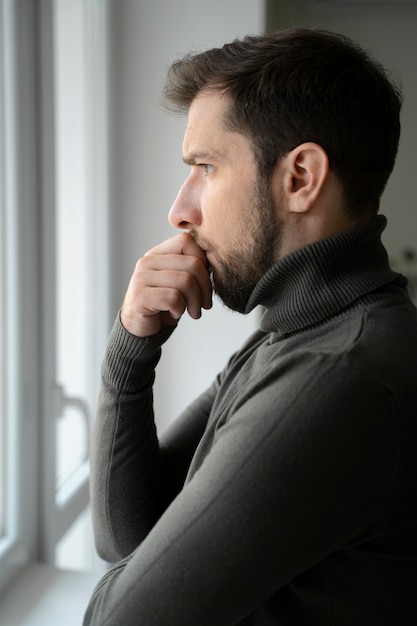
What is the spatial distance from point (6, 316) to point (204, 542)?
0.94 m

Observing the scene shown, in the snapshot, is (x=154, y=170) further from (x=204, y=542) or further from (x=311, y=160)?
(x=204, y=542)

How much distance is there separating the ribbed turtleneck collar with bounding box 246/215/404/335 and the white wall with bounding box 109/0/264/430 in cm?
94

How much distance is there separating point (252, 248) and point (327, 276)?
0.42ft

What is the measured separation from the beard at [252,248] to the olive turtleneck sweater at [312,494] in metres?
0.07

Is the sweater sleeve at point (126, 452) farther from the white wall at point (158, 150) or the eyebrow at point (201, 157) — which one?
the white wall at point (158, 150)

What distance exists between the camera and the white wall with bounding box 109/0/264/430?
182 cm

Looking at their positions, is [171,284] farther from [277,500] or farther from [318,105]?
[277,500]

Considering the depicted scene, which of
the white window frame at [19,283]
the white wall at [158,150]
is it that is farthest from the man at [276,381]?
the white wall at [158,150]

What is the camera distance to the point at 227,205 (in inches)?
39.0

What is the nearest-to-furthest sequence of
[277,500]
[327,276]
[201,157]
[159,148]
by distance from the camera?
[277,500] < [327,276] < [201,157] < [159,148]

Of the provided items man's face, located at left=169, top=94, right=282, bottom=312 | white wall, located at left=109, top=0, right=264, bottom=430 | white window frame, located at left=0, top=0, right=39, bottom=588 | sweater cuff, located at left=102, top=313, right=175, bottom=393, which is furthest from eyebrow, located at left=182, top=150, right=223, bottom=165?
white wall, located at left=109, top=0, right=264, bottom=430

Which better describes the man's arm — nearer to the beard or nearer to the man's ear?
→ the beard

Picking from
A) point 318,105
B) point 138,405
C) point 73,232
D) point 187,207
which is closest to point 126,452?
point 138,405

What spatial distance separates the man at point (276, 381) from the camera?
28.6 inches
